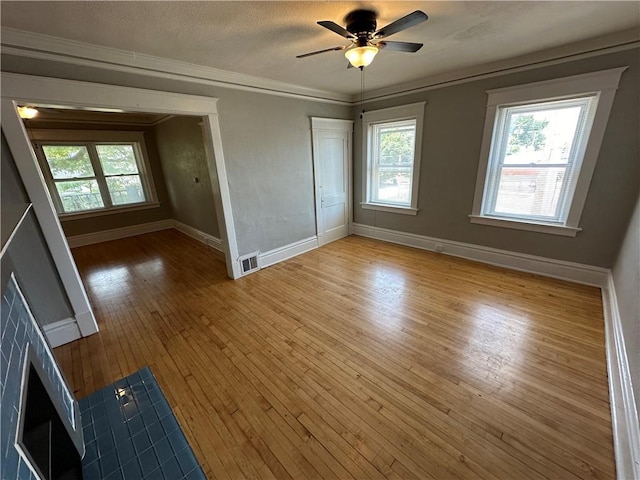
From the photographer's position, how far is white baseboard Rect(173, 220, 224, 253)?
4.79 metres

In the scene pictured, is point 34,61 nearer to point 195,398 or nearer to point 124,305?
point 124,305

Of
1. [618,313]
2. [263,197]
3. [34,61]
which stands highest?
[34,61]

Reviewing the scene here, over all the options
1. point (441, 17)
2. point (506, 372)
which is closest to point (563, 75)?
point (441, 17)

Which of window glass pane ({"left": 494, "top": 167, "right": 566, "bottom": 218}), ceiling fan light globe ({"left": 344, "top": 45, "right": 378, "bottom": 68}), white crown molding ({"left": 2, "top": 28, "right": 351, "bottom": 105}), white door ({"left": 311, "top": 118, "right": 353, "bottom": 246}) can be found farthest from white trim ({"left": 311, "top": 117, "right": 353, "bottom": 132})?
window glass pane ({"left": 494, "top": 167, "right": 566, "bottom": 218})

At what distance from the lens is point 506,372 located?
193 centimetres

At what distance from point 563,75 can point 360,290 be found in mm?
3220

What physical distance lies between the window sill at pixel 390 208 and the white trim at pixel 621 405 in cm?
256

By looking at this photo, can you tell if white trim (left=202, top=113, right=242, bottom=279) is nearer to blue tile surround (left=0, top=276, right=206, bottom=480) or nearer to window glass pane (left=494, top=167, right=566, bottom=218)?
blue tile surround (left=0, top=276, right=206, bottom=480)

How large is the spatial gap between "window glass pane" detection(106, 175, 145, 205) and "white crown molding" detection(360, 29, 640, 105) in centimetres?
568

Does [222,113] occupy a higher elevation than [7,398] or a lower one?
higher

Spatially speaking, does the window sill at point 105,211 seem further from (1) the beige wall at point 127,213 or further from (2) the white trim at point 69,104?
(2) the white trim at point 69,104

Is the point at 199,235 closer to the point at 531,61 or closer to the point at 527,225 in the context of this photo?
the point at 527,225

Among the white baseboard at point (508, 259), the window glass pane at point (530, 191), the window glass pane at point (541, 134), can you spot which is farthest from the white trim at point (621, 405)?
the window glass pane at point (541, 134)

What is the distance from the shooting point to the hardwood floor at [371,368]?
1437 mm
